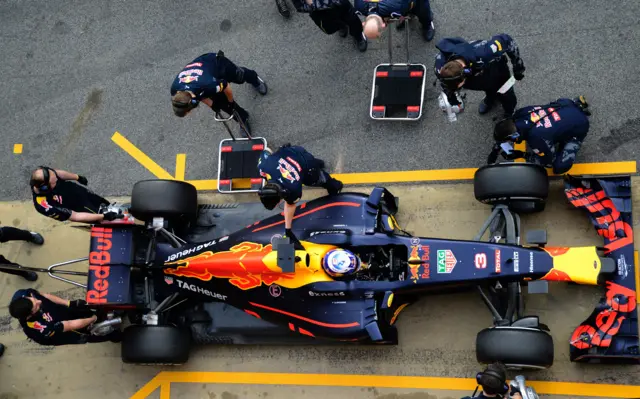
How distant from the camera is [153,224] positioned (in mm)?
7062

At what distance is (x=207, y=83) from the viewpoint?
22.0 ft

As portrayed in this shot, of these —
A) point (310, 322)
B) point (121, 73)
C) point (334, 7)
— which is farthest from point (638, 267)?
point (121, 73)

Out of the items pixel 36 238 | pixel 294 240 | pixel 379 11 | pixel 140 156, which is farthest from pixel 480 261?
pixel 36 238

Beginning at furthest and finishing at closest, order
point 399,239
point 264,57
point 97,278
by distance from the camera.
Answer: point 264,57, point 97,278, point 399,239

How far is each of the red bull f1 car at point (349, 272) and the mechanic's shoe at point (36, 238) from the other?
1.58 metres

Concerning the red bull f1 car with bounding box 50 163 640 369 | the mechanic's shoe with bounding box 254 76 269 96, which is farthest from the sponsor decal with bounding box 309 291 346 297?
the mechanic's shoe with bounding box 254 76 269 96

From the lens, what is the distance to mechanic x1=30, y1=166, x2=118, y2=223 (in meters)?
6.58

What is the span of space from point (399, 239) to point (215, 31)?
13.0ft

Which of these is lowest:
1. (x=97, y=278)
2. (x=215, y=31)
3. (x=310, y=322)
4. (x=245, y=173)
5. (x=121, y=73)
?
(x=310, y=322)

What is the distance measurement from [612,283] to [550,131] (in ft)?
5.19

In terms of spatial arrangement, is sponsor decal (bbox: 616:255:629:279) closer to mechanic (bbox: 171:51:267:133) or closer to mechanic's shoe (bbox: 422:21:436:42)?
mechanic's shoe (bbox: 422:21:436:42)

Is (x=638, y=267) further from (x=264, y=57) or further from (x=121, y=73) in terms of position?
(x=121, y=73)

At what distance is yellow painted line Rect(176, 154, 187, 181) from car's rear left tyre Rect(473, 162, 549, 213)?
3605mm

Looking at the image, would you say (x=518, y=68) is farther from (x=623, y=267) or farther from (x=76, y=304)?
(x=76, y=304)
